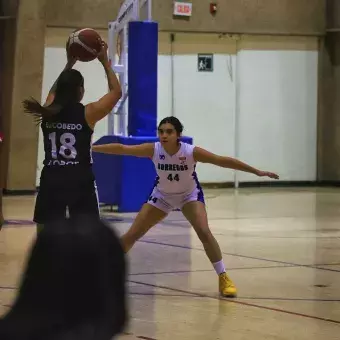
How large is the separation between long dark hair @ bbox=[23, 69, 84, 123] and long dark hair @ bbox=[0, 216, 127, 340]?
426cm

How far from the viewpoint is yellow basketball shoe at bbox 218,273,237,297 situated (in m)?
6.64

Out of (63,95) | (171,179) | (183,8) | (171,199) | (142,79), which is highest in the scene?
(183,8)

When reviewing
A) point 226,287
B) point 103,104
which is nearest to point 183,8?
point 226,287

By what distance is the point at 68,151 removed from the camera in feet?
19.6

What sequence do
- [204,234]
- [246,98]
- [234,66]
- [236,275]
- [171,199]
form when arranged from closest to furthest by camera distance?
[204,234] < [171,199] < [236,275] < [234,66] < [246,98]

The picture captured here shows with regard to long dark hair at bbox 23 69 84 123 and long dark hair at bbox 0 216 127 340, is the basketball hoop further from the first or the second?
long dark hair at bbox 0 216 127 340

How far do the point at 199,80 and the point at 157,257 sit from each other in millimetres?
9927

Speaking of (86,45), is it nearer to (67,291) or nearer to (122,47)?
(67,291)

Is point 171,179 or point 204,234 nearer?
point 204,234

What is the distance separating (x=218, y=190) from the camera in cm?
1789

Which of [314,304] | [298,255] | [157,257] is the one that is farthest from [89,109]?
[298,255]

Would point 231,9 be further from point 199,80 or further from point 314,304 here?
point 314,304

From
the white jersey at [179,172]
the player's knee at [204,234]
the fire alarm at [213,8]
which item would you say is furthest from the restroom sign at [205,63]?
the player's knee at [204,234]

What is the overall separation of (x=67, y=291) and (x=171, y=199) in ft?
17.8
